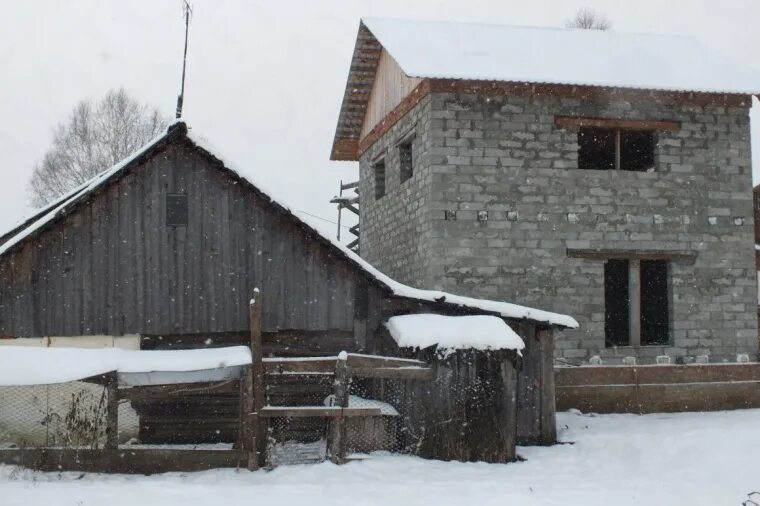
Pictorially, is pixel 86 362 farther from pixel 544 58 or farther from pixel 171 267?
pixel 544 58

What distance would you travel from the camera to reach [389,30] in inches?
696

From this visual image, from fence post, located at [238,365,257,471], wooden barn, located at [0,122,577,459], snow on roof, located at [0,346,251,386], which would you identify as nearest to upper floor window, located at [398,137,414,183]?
wooden barn, located at [0,122,577,459]

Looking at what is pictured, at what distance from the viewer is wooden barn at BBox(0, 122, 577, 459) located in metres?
10.7

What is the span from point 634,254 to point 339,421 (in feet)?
28.0

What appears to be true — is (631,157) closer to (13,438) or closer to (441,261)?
(441,261)

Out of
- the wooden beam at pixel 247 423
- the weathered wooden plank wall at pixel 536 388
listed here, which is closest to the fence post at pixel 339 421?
the wooden beam at pixel 247 423

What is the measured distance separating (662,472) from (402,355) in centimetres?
365

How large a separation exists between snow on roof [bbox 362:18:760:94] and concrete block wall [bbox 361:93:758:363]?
1.75 ft

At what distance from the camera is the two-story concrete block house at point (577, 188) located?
15430 mm

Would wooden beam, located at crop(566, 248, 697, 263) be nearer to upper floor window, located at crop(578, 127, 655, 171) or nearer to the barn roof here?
upper floor window, located at crop(578, 127, 655, 171)

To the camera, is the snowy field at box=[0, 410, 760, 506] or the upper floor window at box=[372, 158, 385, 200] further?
the upper floor window at box=[372, 158, 385, 200]

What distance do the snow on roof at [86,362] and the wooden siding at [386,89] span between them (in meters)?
8.05

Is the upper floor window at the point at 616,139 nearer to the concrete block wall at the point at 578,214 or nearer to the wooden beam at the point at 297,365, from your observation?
the concrete block wall at the point at 578,214

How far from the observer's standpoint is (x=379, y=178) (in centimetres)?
2036
